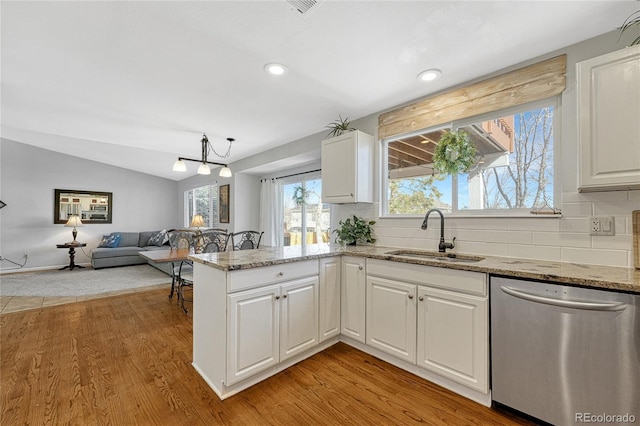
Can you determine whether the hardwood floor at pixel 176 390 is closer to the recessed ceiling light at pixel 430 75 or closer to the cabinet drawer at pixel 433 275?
the cabinet drawer at pixel 433 275

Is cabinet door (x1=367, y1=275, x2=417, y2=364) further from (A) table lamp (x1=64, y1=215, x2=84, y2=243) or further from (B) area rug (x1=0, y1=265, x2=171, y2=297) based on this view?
(A) table lamp (x1=64, y1=215, x2=84, y2=243)

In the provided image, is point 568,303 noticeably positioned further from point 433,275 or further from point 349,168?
point 349,168

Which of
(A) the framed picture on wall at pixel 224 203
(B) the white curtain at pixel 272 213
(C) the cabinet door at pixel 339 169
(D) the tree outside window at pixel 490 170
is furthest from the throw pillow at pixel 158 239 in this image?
(D) the tree outside window at pixel 490 170

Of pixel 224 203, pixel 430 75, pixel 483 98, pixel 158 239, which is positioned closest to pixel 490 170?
pixel 483 98

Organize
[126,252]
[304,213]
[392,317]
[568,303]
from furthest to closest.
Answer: [126,252], [304,213], [392,317], [568,303]

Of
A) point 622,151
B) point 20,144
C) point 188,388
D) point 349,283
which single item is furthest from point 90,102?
point 20,144

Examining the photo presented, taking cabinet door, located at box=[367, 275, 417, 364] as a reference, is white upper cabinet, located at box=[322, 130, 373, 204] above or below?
above

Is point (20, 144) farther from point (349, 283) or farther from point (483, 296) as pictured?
point (483, 296)

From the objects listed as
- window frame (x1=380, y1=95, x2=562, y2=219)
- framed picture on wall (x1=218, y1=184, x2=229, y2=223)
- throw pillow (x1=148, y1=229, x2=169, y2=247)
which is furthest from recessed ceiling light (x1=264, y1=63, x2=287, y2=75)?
throw pillow (x1=148, y1=229, x2=169, y2=247)

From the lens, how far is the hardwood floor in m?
1.61

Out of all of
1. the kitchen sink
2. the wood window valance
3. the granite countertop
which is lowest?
the kitchen sink

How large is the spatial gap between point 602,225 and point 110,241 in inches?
342

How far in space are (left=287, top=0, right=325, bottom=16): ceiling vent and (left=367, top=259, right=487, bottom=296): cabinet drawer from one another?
1808mm

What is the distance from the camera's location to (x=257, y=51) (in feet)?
6.65
